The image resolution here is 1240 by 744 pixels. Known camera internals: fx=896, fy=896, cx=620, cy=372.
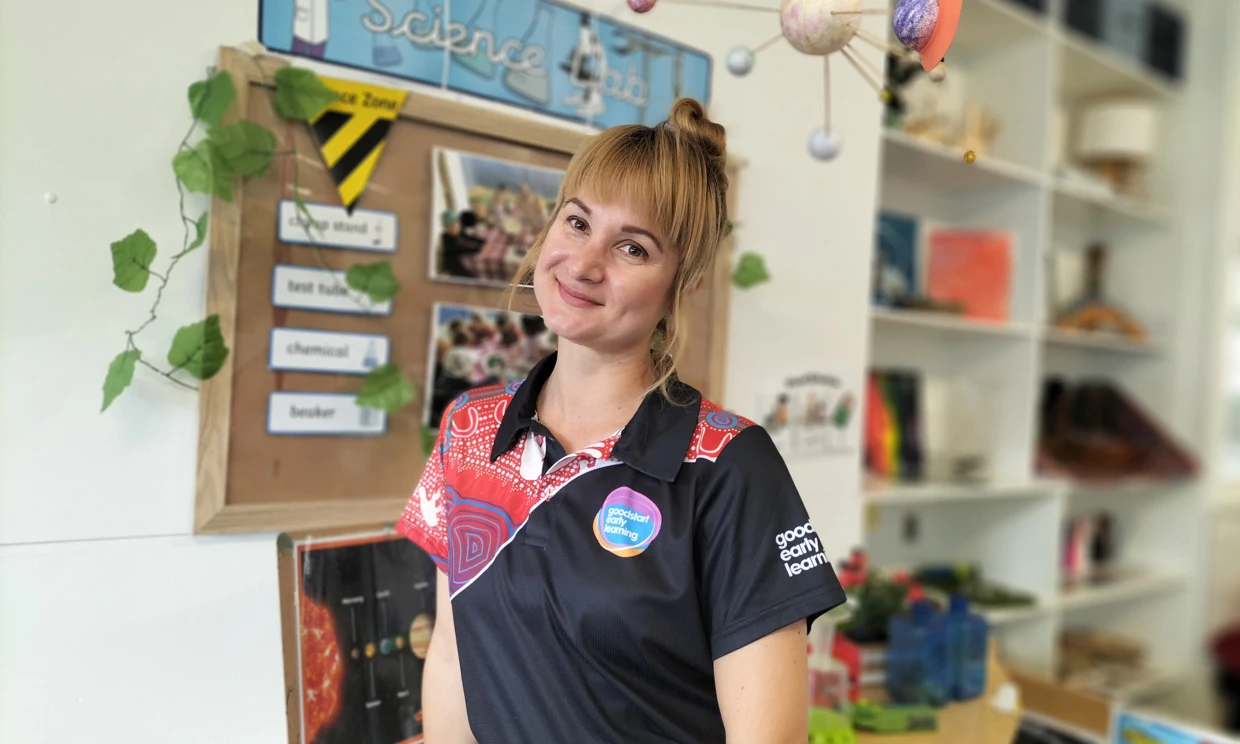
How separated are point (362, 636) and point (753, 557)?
672mm

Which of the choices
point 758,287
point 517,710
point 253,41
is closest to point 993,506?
point 758,287

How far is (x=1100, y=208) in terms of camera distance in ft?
11.2

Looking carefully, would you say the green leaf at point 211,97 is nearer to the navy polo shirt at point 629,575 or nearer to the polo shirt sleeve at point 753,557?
the navy polo shirt at point 629,575

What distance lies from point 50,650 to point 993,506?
281 centimetres

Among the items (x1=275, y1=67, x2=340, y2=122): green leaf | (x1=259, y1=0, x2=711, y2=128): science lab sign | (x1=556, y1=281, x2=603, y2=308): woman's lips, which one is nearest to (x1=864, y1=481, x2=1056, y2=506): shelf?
(x1=259, y1=0, x2=711, y2=128): science lab sign

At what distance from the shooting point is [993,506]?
310 centimetres

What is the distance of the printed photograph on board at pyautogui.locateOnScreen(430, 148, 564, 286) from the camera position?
4.65ft

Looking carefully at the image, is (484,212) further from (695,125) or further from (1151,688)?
(1151,688)

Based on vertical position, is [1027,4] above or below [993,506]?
above

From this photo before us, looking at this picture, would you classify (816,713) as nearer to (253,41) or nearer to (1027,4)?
(253,41)

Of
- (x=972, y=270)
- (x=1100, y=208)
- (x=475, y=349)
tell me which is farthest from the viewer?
(x=1100, y=208)

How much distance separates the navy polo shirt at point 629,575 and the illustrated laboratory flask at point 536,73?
662mm

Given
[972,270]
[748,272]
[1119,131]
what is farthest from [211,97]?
[1119,131]

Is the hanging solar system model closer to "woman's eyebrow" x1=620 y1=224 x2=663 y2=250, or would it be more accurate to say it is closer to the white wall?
"woman's eyebrow" x1=620 y1=224 x2=663 y2=250
